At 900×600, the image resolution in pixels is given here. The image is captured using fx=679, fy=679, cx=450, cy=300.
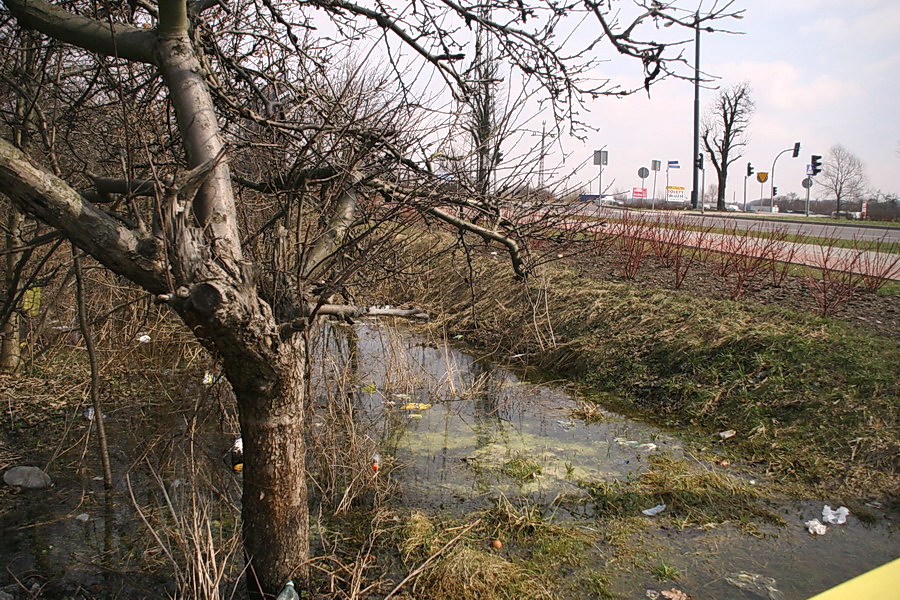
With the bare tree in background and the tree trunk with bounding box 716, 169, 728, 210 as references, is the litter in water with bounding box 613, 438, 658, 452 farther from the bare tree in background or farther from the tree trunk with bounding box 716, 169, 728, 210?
the tree trunk with bounding box 716, 169, 728, 210

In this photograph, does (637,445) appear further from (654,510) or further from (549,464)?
(654,510)

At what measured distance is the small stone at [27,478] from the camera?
4742 millimetres

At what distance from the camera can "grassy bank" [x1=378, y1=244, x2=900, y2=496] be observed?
16.7 feet

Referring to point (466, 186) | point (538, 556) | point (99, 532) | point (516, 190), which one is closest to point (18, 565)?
point (99, 532)

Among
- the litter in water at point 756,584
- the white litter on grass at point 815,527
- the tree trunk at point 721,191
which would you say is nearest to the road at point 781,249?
the white litter on grass at point 815,527

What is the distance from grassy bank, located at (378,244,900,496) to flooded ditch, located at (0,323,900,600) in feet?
1.45

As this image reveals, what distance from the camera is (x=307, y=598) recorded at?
3.28 m

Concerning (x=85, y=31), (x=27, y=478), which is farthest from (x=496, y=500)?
(x=85, y=31)

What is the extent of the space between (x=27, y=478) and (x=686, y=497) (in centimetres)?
460

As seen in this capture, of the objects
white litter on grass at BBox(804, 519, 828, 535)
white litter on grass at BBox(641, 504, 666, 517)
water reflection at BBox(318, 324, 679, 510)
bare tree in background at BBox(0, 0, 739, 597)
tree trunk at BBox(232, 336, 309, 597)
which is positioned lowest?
white litter on grass at BBox(804, 519, 828, 535)

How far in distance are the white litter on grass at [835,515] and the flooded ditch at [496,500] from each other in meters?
0.04

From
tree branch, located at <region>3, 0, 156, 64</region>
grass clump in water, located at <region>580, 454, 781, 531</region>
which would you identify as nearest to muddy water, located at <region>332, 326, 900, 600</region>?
grass clump in water, located at <region>580, 454, 781, 531</region>

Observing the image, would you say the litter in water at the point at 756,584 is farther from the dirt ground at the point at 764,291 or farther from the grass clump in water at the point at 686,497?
the dirt ground at the point at 764,291

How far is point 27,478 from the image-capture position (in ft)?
15.7
